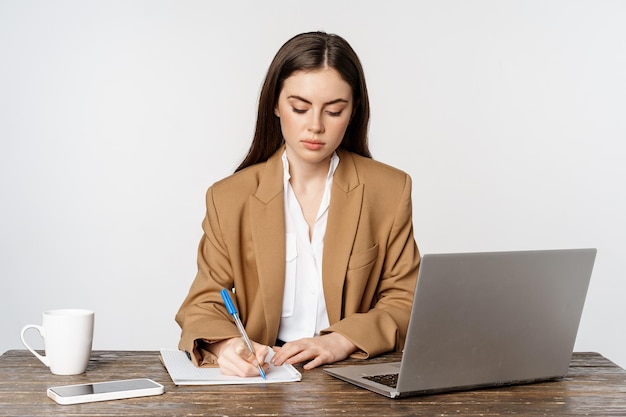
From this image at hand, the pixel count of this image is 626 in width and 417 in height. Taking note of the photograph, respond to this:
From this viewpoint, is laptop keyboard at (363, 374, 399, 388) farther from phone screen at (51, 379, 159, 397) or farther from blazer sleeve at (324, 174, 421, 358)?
phone screen at (51, 379, 159, 397)

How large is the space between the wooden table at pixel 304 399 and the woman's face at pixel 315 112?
675 millimetres

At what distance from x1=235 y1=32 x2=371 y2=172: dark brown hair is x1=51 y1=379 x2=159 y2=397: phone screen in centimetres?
96

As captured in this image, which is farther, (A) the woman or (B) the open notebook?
(A) the woman

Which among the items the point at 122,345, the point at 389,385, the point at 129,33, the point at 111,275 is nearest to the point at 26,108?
the point at 129,33

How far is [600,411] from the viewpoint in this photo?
5.54 ft

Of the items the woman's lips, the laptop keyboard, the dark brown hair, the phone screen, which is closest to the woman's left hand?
the laptop keyboard

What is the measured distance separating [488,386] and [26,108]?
3.10 m

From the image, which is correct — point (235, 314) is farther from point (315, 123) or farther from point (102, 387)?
point (315, 123)

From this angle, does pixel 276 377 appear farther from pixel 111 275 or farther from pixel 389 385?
pixel 111 275

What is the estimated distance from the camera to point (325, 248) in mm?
2496

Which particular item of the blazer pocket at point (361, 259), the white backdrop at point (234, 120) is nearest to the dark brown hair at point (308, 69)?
the blazer pocket at point (361, 259)

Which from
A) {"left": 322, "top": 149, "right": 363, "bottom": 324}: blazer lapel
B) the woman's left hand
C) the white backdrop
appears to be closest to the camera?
the woman's left hand

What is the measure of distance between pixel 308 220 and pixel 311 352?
0.61m

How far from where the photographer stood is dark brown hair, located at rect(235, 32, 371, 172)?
2.46 metres
